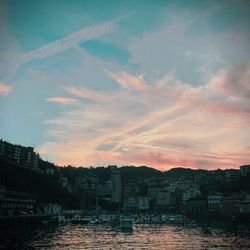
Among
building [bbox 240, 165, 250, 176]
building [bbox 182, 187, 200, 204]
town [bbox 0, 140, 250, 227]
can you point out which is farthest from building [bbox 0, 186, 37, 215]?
building [bbox 240, 165, 250, 176]

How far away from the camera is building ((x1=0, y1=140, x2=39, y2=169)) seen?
145 meters

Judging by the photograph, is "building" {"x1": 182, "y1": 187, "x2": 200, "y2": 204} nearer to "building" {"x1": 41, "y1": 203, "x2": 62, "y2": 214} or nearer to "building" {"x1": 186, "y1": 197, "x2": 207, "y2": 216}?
"building" {"x1": 186, "y1": 197, "x2": 207, "y2": 216}

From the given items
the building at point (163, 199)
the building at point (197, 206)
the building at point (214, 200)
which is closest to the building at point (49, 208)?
the building at point (197, 206)

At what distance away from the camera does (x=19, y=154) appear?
502ft

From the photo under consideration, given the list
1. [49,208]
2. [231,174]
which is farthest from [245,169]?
[49,208]

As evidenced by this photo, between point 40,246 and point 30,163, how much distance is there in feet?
383

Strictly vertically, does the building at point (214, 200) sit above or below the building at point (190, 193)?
below

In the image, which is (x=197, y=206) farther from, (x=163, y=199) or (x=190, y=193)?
(x=163, y=199)

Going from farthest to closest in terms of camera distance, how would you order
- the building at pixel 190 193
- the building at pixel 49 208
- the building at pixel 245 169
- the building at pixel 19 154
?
the building at pixel 190 193
the building at pixel 245 169
the building at pixel 19 154
the building at pixel 49 208

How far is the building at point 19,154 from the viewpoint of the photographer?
145000 millimetres

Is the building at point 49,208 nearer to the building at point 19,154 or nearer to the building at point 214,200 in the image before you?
the building at point 19,154

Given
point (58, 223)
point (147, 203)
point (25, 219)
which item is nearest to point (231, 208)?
point (58, 223)

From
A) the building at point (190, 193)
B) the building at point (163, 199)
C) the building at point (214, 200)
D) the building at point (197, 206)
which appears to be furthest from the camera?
the building at point (163, 199)

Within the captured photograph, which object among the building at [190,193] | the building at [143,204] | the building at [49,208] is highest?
the building at [190,193]
